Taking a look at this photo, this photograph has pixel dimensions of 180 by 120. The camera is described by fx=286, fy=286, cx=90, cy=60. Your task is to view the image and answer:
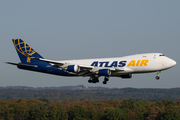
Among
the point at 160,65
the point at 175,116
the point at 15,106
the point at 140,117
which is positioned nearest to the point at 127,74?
the point at 160,65

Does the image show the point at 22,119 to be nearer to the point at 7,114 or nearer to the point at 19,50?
the point at 7,114

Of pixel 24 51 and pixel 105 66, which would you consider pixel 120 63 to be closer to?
pixel 105 66

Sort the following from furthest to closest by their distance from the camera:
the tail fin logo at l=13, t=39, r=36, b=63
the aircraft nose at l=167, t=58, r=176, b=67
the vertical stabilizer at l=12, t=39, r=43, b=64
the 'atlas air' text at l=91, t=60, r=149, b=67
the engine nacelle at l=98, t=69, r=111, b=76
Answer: the tail fin logo at l=13, t=39, r=36, b=63 → the vertical stabilizer at l=12, t=39, r=43, b=64 → the engine nacelle at l=98, t=69, r=111, b=76 → the 'atlas air' text at l=91, t=60, r=149, b=67 → the aircraft nose at l=167, t=58, r=176, b=67

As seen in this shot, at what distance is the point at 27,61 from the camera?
226 ft

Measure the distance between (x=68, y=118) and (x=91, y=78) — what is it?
112 meters

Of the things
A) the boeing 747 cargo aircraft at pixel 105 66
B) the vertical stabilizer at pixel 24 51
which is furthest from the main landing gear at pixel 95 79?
the vertical stabilizer at pixel 24 51

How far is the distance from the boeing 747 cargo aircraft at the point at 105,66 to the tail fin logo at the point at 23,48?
1.84 meters

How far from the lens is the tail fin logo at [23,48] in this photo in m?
69.9

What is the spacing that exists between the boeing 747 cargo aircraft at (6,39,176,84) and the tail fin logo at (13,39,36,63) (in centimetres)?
184

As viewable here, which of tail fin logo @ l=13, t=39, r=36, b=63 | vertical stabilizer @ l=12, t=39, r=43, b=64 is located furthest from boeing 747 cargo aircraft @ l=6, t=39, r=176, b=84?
tail fin logo @ l=13, t=39, r=36, b=63

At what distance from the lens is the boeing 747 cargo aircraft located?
188ft

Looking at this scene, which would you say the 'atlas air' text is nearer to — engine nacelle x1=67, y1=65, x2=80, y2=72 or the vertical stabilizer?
engine nacelle x1=67, y1=65, x2=80, y2=72

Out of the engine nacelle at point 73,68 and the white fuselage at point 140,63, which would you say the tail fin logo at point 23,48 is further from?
the white fuselage at point 140,63

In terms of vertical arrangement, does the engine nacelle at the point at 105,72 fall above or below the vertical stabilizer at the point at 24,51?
below
